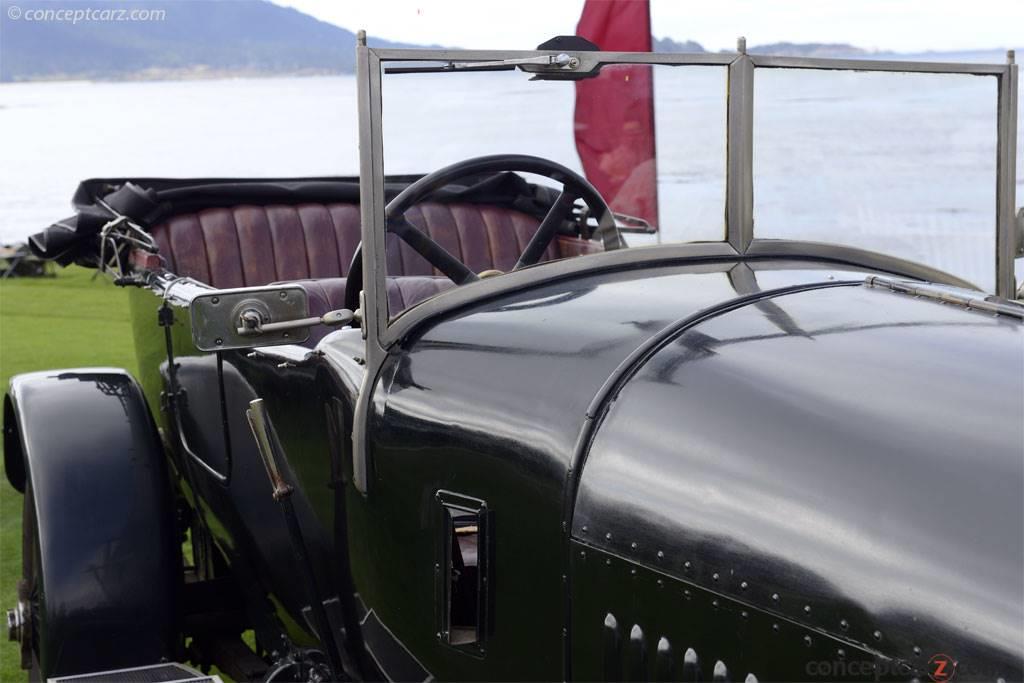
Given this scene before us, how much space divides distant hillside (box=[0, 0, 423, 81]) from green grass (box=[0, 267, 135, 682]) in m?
2.30

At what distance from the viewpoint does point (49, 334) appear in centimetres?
1123

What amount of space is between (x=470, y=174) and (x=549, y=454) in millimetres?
961

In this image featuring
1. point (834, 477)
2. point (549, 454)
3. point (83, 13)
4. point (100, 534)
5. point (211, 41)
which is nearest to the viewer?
point (834, 477)

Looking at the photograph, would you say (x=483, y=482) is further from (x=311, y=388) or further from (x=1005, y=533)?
(x=1005, y=533)

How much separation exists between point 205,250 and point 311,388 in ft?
7.23

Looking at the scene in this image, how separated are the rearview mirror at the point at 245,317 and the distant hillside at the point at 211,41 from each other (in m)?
0.50

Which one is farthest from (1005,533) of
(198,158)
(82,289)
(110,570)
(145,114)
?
(198,158)

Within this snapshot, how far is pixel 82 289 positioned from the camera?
15.2 m

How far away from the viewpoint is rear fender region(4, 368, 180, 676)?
10.0 feet

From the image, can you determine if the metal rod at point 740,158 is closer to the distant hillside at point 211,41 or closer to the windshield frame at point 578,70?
the windshield frame at point 578,70

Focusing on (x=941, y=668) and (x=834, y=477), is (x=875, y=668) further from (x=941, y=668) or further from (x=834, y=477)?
(x=834, y=477)

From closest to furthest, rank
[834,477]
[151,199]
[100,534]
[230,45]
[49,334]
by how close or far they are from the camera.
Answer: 1. [834,477]
2. [100,534]
3. [151,199]
4. [230,45]
5. [49,334]

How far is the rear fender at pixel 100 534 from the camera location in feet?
10.0

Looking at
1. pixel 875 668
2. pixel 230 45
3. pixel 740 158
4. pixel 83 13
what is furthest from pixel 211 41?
pixel 875 668
